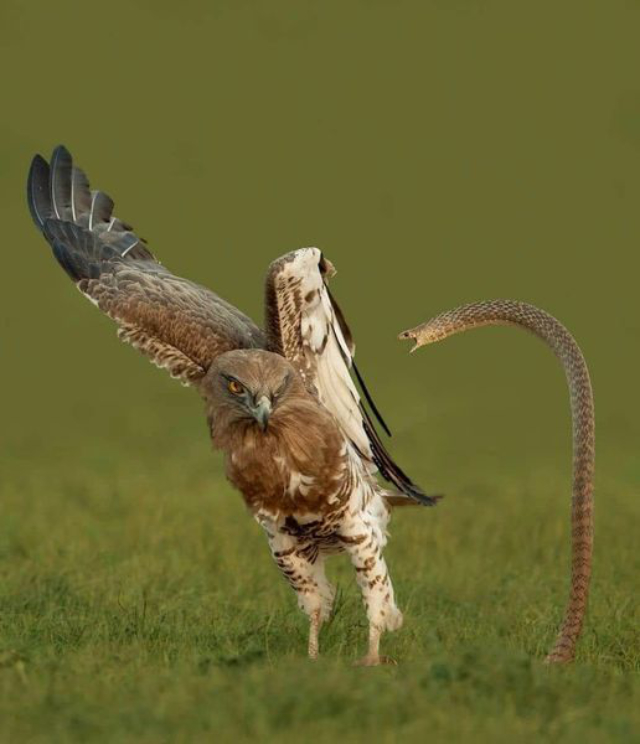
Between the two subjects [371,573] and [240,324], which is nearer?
[371,573]

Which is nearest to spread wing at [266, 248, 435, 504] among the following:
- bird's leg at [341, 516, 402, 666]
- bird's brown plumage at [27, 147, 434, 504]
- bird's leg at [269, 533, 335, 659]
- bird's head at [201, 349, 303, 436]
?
bird's brown plumage at [27, 147, 434, 504]

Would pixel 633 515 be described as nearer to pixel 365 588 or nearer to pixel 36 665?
pixel 365 588

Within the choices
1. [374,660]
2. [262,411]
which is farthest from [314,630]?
[262,411]

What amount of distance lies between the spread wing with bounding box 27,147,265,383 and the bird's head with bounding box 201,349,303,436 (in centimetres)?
50

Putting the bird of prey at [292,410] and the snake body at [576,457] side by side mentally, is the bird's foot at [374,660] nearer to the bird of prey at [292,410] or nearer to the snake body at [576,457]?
the bird of prey at [292,410]

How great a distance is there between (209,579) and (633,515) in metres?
3.70

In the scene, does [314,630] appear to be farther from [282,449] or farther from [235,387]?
[235,387]

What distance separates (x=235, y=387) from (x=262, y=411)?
249 mm

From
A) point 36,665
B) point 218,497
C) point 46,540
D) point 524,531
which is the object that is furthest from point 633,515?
point 36,665

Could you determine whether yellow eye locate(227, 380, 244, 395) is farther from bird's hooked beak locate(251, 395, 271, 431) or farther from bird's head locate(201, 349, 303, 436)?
bird's hooked beak locate(251, 395, 271, 431)

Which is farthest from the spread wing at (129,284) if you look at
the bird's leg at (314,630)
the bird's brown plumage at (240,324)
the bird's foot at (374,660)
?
the bird's foot at (374,660)

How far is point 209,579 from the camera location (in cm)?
1100

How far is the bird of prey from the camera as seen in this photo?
859 cm

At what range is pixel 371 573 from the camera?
8.90m
